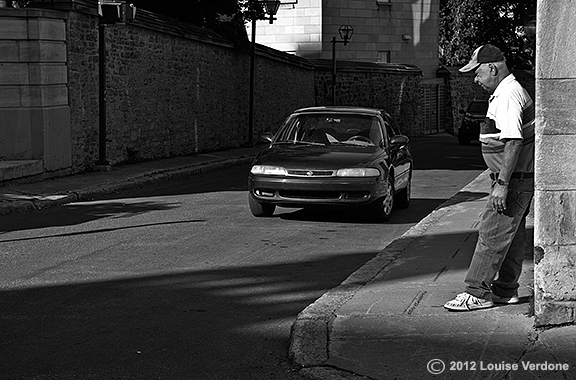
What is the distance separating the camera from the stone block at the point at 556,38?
20.4ft

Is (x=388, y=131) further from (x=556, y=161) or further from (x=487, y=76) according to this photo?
(x=556, y=161)

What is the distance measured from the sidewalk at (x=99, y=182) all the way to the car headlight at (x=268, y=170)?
375 cm

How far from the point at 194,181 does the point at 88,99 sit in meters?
2.74

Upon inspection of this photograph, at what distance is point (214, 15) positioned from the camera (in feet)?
93.0

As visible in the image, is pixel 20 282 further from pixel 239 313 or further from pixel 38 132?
pixel 38 132

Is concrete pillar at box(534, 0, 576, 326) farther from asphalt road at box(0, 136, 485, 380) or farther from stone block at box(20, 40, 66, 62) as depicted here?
stone block at box(20, 40, 66, 62)

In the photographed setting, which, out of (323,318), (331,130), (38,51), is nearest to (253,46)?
(38,51)

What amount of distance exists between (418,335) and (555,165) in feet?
4.72

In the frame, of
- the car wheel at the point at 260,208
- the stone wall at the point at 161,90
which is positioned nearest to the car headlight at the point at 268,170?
the car wheel at the point at 260,208

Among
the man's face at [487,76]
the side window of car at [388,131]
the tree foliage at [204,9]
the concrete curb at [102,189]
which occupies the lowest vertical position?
the concrete curb at [102,189]

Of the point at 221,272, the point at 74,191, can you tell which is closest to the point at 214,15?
the point at 74,191

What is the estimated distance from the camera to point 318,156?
12734 millimetres

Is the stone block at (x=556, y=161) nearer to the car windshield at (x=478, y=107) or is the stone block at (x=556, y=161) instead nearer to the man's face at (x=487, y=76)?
the man's face at (x=487, y=76)

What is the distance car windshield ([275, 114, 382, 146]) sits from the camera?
44.3ft
